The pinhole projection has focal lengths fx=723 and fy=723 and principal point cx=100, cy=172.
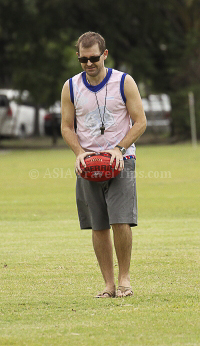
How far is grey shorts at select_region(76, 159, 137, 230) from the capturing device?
5.92 meters

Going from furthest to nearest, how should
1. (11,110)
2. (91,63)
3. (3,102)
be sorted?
(3,102), (11,110), (91,63)

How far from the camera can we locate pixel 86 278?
6.87 metres

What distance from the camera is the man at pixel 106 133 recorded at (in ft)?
19.4

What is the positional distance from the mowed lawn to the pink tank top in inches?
50.7

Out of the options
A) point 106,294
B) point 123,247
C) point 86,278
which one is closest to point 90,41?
point 123,247

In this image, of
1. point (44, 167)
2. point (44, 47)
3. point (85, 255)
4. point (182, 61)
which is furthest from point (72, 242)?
point (182, 61)

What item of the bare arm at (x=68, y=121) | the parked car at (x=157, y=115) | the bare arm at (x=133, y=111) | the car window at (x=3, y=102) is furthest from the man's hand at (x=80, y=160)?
the parked car at (x=157, y=115)

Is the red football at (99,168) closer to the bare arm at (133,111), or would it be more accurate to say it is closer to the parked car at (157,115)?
the bare arm at (133,111)

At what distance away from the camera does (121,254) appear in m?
6.08

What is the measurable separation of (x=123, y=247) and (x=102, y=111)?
3.77ft

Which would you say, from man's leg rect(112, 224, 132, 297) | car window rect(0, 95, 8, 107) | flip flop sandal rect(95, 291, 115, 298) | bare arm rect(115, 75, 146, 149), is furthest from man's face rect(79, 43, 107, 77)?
car window rect(0, 95, 8, 107)

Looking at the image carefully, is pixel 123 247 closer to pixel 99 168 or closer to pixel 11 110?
pixel 99 168

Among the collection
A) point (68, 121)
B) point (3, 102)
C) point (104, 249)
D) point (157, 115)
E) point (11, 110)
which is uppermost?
point (68, 121)

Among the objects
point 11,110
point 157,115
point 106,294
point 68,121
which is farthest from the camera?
point 157,115
